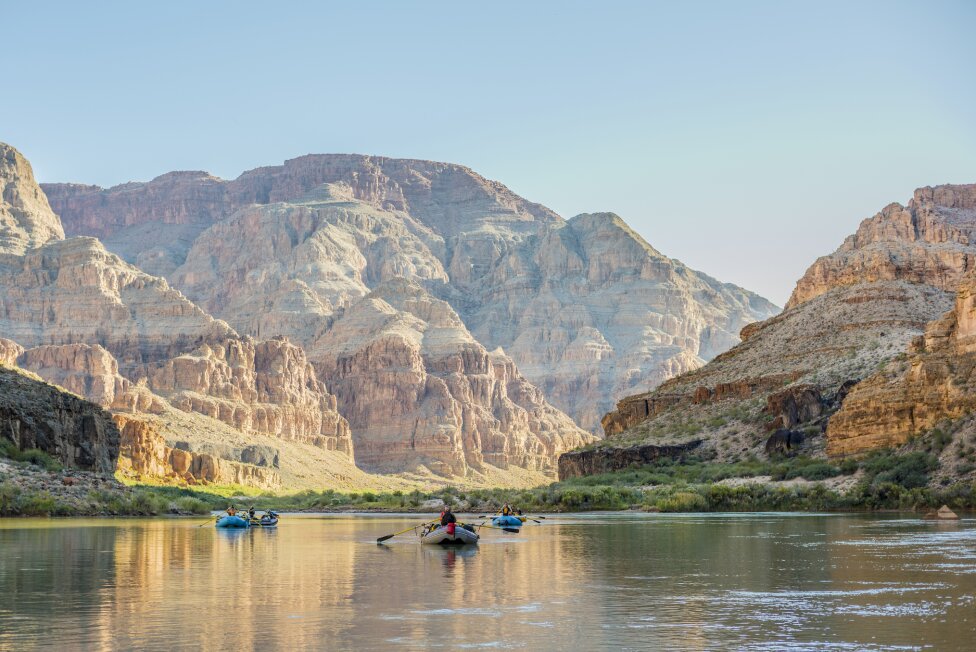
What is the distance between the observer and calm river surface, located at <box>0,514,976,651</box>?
27625 mm

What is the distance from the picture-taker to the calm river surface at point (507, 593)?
27.6 metres

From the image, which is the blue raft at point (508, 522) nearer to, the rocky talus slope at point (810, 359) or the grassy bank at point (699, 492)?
the grassy bank at point (699, 492)

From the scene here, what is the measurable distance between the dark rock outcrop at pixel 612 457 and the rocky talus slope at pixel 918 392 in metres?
20.4

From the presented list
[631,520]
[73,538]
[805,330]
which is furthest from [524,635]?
[805,330]

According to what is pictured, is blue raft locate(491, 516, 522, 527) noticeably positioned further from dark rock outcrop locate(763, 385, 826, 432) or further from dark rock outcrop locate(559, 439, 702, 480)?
dark rock outcrop locate(559, 439, 702, 480)

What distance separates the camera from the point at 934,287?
442ft

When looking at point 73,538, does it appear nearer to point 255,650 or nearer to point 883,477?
point 255,650

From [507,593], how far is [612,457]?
90298mm

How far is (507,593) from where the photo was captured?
35938 mm

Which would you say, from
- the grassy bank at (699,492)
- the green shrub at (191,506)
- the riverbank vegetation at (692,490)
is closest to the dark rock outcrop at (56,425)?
the riverbank vegetation at (692,490)

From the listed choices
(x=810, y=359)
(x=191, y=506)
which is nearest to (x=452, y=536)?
(x=191, y=506)

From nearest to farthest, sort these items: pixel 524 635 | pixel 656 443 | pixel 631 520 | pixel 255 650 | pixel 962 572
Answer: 1. pixel 255 650
2. pixel 524 635
3. pixel 962 572
4. pixel 631 520
5. pixel 656 443

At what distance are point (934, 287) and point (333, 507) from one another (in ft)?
209

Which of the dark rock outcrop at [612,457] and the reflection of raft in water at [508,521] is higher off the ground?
the dark rock outcrop at [612,457]
